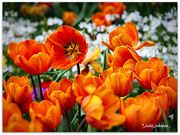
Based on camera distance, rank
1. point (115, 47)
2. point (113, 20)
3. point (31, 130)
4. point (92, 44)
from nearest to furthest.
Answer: point (31, 130) < point (115, 47) < point (92, 44) < point (113, 20)

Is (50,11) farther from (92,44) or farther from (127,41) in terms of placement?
(127,41)

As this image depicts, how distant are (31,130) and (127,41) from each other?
266 millimetres

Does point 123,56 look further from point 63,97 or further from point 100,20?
point 100,20

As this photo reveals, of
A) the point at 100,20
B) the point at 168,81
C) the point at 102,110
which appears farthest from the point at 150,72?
the point at 100,20

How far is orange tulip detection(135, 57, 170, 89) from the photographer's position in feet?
1.24

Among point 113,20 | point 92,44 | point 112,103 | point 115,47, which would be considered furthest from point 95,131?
point 113,20

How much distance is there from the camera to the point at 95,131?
338 mm

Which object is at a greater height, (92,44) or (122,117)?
(92,44)

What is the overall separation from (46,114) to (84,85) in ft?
0.22

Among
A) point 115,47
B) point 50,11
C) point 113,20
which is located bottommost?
point 115,47

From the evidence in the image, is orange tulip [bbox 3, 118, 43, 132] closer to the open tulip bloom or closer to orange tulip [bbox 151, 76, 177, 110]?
the open tulip bloom

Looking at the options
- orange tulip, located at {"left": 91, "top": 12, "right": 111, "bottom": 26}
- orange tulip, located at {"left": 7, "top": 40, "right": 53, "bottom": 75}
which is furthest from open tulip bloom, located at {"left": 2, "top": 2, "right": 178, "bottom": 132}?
orange tulip, located at {"left": 91, "top": 12, "right": 111, "bottom": 26}

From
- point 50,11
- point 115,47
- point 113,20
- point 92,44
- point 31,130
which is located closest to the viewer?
point 31,130

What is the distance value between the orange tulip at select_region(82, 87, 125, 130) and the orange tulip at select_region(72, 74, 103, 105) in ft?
0.05
